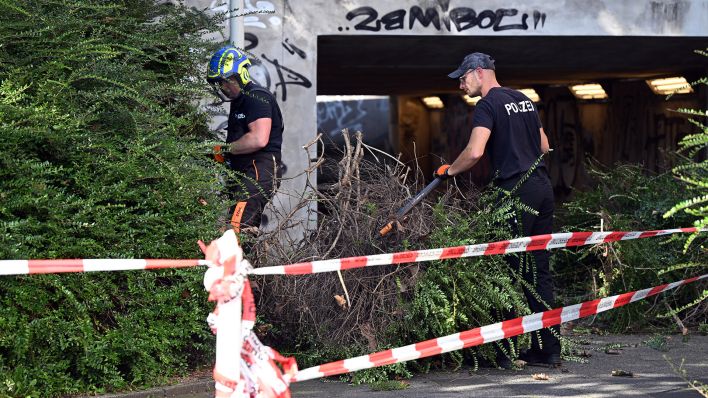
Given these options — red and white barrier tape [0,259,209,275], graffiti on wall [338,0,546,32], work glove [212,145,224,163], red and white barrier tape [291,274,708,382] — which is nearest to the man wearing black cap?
red and white barrier tape [291,274,708,382]

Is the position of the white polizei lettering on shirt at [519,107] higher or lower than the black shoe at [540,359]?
higher

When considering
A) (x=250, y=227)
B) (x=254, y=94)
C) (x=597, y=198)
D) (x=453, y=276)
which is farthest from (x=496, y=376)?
(x=597, y=198)

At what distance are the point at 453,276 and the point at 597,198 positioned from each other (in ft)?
11.1

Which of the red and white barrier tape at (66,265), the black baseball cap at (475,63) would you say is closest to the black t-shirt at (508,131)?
the black baseball cap at (475,63)

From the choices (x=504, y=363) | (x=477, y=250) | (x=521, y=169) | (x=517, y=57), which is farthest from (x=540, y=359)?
(x=517, y=57)

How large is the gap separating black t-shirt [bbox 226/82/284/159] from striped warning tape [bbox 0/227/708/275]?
1.96 meters

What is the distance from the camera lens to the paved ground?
19.9 feet

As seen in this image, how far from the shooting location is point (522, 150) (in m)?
7.01

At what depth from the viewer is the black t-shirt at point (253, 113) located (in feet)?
Answer: 25.4

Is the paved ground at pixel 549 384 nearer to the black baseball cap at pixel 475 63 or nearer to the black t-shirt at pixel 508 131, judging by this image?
the black t-shirt at pixel 508 131

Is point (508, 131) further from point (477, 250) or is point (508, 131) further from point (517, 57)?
point (517, 57)

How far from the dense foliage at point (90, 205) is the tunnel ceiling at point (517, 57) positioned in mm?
5264

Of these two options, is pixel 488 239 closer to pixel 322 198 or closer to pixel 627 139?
pixel 322 198

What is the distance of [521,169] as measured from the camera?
22.7 ft
